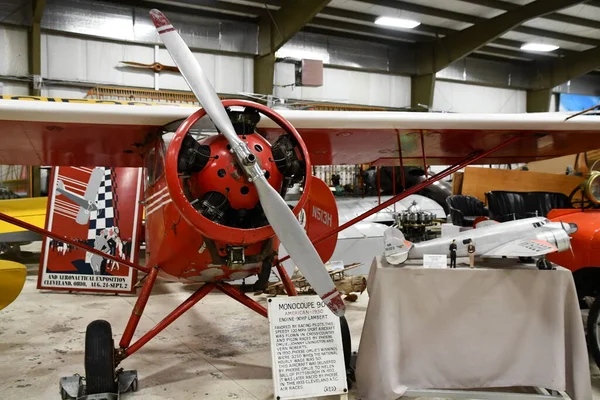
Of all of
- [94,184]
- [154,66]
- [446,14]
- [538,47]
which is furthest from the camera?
[538,47]

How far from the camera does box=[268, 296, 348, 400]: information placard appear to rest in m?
2.59

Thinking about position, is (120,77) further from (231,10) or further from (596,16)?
(596,16)

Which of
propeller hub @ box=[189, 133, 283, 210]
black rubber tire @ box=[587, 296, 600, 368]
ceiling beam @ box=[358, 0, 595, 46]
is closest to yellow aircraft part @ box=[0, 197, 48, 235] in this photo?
propeller hub @ box=[189, 133, 283, 210]

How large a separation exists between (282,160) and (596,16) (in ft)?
47.7

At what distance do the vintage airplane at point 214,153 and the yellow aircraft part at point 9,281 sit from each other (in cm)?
71

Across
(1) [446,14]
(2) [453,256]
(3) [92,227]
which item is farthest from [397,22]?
(2) [453,256]

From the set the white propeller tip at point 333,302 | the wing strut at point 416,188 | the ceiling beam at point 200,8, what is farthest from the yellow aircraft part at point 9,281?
the ceiling beam at point 200,8

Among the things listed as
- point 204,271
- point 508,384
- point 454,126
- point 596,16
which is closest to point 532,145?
point 454,126

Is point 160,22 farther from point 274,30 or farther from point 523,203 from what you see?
point 274,30

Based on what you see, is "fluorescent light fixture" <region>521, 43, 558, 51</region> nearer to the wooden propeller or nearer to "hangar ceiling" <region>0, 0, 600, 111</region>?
"hangar ceiling" <region>0, 0, 600, 111</region>

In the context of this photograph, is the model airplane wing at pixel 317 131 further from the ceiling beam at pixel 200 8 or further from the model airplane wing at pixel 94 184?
the ceiling beam at pixel 200 8

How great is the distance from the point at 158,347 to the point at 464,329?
228 cm

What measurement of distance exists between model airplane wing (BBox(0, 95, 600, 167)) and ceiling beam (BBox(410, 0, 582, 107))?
9025mm

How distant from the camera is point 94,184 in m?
6.00
